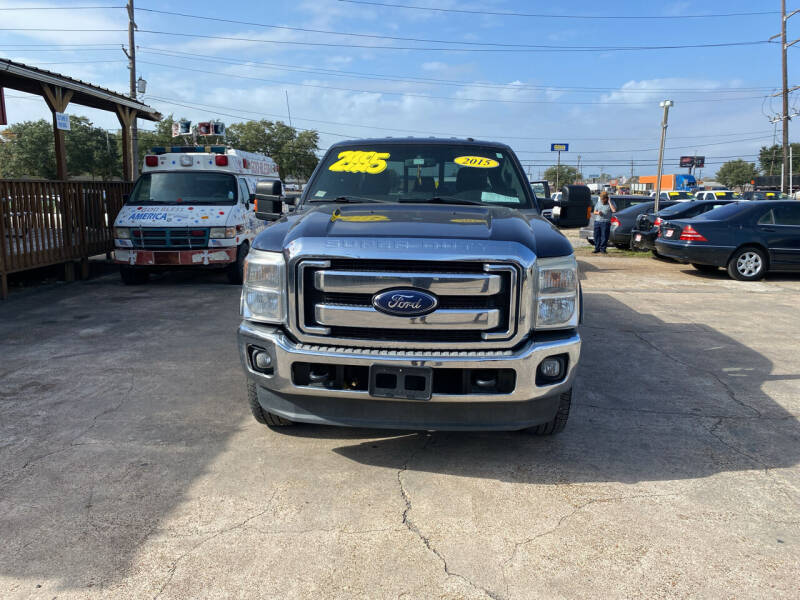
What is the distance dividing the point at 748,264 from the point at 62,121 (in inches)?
520

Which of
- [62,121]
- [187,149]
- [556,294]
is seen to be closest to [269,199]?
[556,294]

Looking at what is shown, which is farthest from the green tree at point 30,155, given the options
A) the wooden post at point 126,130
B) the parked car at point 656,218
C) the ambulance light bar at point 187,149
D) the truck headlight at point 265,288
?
the truck headlight at point 265,288

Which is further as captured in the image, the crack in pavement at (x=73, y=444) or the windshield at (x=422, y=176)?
the windshield at (x=422, y=176)

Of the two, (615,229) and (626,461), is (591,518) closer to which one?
(626,461)

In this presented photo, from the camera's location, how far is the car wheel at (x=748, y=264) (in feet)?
37.5

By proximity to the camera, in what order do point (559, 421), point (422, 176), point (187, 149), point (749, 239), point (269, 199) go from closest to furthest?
point (559, 421) → point (422, 176) → point (269, 199) → point (187, 149) → point (749, 239)

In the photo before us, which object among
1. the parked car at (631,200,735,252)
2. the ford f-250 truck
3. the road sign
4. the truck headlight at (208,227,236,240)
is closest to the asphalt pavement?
the ford f-250 truck

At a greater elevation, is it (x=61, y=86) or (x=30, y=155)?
(x=30, y=155)

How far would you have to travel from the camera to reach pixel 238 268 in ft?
33.7

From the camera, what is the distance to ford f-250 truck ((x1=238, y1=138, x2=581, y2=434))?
124 inches

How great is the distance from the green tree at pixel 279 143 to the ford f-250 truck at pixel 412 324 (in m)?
47.0

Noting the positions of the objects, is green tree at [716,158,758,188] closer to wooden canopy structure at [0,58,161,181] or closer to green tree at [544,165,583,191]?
green tree at [544,165,583,191]

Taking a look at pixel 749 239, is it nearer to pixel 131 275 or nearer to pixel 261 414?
pixel 261 414

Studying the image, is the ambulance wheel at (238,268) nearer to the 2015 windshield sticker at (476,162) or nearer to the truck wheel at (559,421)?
the 2015 windshield sticker at (476,162)
